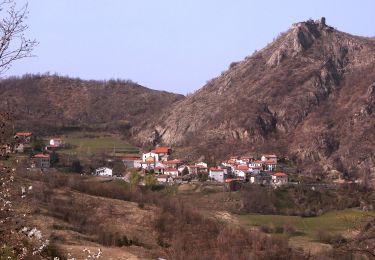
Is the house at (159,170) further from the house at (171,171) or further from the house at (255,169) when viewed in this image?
the house at (255,169)

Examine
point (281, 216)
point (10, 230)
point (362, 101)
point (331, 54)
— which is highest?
point (331, 54)

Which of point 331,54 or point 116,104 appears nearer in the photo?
point 331,54

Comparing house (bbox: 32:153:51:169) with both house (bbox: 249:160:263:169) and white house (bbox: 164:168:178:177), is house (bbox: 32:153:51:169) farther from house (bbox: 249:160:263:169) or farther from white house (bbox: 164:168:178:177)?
house (bbox: 249:160:263:169)

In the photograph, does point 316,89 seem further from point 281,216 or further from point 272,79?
point 281,216

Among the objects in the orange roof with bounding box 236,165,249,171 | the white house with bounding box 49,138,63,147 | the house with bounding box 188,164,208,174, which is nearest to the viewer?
the orange roof with bounding box 236,165,249,171

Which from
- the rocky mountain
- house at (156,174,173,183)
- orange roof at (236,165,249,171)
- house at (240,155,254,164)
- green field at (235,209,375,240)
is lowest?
green field at (235,209,375,240)

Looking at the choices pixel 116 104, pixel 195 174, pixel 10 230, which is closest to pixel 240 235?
pixel 10 230

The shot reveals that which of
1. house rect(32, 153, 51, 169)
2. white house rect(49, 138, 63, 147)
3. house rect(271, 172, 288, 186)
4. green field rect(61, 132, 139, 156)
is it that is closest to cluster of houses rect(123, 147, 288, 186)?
house rect(271, 172, 288, 186)
